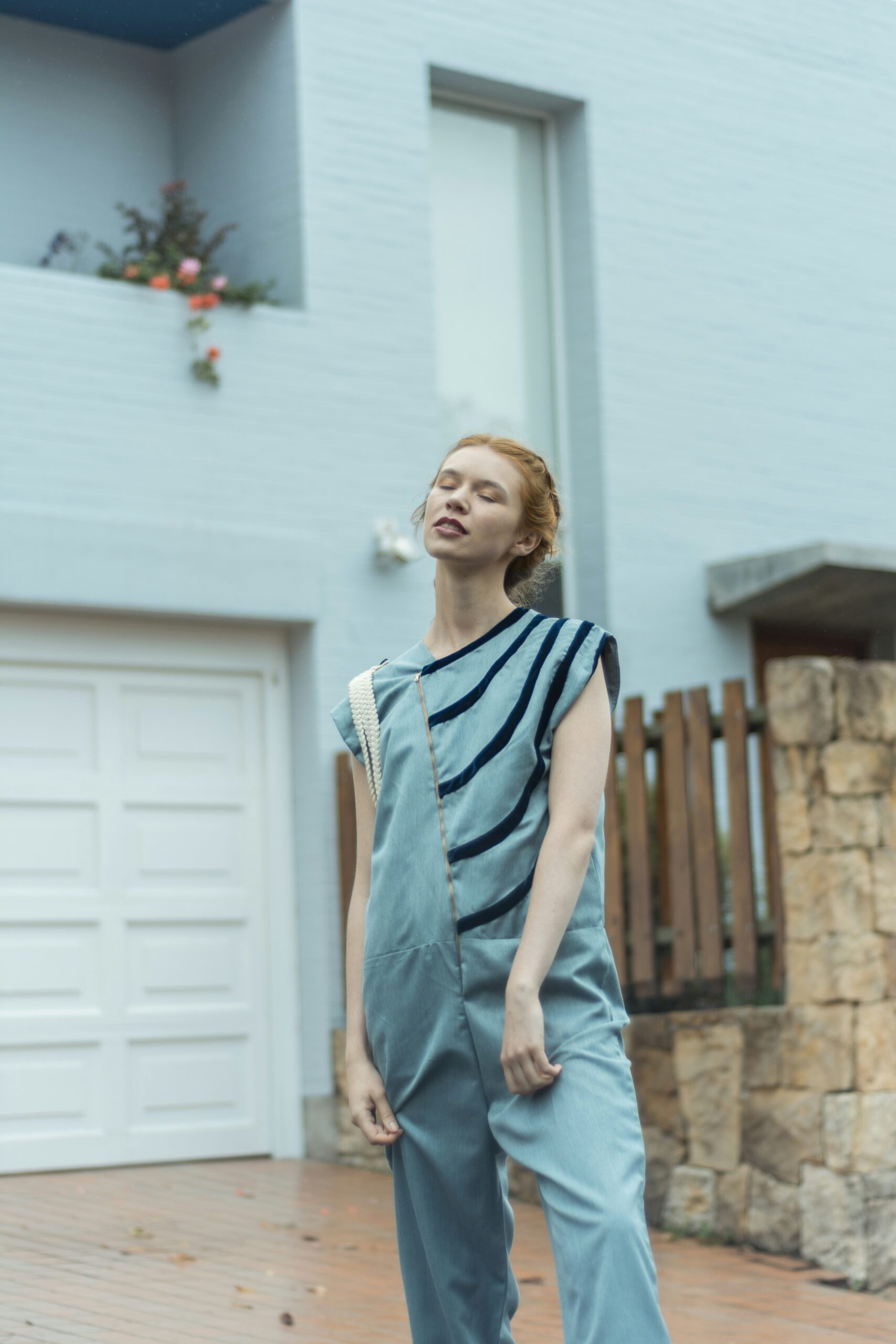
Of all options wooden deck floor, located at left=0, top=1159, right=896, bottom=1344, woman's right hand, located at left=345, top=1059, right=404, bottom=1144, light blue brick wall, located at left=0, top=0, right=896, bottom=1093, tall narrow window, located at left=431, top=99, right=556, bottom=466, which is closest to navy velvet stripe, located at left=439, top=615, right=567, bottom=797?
woman's right hand, located at left=345, top=1059, right=404, bottom=1144

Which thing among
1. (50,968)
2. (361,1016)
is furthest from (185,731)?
(361,1016)

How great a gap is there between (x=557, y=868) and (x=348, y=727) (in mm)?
547

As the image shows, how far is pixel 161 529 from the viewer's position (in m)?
8.12

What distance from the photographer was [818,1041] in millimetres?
6258

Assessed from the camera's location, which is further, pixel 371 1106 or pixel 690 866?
pixel 690 866

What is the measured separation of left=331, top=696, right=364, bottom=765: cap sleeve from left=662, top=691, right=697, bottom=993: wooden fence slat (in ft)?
13.5

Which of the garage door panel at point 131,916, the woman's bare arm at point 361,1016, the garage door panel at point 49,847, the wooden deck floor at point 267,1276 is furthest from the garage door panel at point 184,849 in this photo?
the woman's bare arm at point 361,1016

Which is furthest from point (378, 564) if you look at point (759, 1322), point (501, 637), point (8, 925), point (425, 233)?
point (501, 637)

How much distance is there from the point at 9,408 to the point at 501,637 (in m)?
5.46

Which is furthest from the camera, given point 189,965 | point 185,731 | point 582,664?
point 185,731

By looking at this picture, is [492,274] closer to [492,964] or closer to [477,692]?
[477,692]

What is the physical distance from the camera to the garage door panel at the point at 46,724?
7824 millimetres

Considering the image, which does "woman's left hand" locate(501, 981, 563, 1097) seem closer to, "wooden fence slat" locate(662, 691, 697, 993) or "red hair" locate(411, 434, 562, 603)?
"red hair" locate(411, 434, 562, 603)

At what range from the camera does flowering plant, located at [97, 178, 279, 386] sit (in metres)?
8.39
